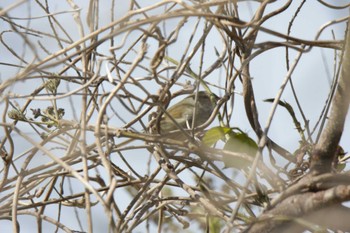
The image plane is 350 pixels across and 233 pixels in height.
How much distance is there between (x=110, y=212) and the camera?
1.46 metres

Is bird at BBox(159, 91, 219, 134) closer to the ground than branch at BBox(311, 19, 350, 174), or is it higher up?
higher up

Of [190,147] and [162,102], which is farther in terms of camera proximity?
[162,102]

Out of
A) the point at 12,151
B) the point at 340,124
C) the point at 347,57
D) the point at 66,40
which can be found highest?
the point at 66,40

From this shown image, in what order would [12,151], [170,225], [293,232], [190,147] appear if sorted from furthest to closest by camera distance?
[170,225] < [12,151] < [190,147] < [293,232]

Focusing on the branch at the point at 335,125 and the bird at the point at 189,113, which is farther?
the bird at the point at 189,113

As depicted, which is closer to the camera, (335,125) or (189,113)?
(335,125)

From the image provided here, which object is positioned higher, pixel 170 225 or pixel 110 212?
pixel 170 225

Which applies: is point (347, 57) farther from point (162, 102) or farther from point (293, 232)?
point (162, 102)

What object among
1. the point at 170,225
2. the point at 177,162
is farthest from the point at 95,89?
the point at 170,225

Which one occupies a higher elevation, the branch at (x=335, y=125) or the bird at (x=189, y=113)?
the bird at (x=189, y=113)

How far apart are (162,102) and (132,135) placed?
161mm

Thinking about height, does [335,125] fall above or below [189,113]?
below

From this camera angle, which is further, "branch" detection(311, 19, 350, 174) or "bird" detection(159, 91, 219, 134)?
"bird" detection(159, 91, 219, 134)

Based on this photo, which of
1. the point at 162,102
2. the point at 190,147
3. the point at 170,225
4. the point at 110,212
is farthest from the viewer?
the point at 170,225
